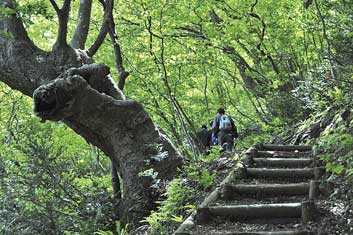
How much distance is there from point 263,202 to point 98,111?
377 centimetres

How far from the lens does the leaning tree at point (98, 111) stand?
8359 millimetres

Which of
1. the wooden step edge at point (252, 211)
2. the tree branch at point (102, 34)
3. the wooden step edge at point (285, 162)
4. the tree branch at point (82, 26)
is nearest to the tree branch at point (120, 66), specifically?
the tree branch at point (102, 34)

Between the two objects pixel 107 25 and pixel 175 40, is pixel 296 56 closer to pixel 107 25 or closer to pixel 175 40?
pixel 175 40

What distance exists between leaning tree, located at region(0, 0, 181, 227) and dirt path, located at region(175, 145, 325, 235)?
1.94 meters

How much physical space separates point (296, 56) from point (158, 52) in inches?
194

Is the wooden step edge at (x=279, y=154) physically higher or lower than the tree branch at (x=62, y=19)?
lower

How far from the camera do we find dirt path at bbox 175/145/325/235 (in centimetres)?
516

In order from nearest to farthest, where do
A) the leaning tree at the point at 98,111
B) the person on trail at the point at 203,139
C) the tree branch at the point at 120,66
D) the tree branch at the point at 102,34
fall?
the leaning tree at the point at 98,111 → the tree branch at the point at 102,34 → the tree branch at the point at 120,66 → the person on trail at the point at 203,139

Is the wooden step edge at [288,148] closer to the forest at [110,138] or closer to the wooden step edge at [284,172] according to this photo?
the forest at [110,138]

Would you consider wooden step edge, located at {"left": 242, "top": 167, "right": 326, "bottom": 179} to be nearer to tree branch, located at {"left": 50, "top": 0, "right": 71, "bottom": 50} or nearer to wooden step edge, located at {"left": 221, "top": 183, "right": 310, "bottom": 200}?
wooden step edge, located at {"left": 221, "top": 183, "right": 310, "bottom": 200}

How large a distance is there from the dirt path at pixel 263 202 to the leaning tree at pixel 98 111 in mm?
1936

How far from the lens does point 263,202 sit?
240 inches

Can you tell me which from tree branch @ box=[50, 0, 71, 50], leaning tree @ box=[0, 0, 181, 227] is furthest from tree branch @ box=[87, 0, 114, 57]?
tree branch @ box=[50, 0, 71, 50]

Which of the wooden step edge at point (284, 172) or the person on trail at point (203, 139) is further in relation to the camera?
the person on trail at point (203, 139)
